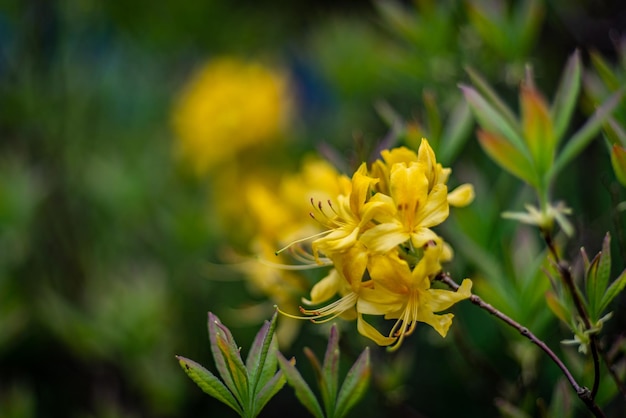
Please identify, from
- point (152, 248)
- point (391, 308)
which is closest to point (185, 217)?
point (152, 248)

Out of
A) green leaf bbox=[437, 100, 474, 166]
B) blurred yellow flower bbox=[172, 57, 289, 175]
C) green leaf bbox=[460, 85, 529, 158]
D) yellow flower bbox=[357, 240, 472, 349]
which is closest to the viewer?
yellow flower bbox=[357, 240, 472, 349]

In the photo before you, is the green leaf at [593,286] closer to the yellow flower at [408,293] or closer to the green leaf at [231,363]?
the yellow flower at [408,293]

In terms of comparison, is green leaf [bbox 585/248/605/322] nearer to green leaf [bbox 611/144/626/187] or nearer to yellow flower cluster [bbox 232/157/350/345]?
green leaf [bbox 611/144/626/187]

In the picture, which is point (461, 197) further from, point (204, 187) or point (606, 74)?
point (204, 187)

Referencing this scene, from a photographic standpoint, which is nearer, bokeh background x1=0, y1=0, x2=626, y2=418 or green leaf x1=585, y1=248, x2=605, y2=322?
green leaf x1=585, y1=248, x2=605, y2=322

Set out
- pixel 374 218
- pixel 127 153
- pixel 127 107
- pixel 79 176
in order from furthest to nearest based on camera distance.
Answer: pixel 127 107 < pixel 127 153 < pixel 79 176 < pixel 374 218

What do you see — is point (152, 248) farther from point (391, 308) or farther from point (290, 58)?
point (290, 58)

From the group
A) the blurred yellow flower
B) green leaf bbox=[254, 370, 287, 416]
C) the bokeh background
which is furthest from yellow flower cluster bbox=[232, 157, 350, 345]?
the blurred yellow flower
